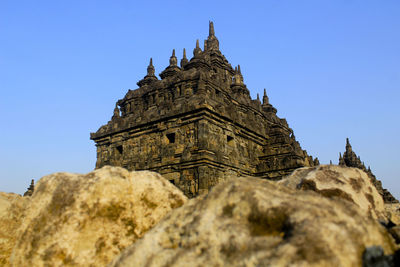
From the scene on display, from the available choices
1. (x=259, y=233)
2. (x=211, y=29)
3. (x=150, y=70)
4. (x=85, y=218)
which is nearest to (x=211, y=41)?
(x=211, y=29)

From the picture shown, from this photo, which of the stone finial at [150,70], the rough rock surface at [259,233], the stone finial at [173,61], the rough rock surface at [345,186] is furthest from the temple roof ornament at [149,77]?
the rough rock surface at [259,233]

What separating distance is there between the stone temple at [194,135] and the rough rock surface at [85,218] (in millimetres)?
9435

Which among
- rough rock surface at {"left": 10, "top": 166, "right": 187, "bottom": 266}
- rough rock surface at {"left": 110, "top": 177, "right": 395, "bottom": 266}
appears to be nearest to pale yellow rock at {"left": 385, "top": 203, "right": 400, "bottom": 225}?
rough rock surface at {"left": 110, "top": 177, "right": 395, "bottom": 266}

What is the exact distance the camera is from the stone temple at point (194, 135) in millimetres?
13810

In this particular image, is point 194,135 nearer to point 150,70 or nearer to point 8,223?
point 150,70

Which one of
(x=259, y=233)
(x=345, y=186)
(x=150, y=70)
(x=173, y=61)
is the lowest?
(x=259, y=233)

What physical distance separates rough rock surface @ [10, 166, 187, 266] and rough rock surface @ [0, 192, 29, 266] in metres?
1.24

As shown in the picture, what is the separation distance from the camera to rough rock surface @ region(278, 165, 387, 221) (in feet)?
12.9

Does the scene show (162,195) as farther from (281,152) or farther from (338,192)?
(281,152)

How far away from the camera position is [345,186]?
3980 mm

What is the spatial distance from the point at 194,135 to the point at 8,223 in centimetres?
1013

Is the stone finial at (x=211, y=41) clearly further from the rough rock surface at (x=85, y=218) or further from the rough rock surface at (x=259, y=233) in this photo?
the rough rock surface at (x=259, y=233)

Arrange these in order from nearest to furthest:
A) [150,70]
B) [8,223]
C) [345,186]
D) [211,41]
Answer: [345,186]
[8,223]
[150,70]
[211,41]

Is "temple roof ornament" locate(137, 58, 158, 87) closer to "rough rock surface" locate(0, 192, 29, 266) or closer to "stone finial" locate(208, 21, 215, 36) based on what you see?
"stone finial" locate(208, 21, 215, 36)
